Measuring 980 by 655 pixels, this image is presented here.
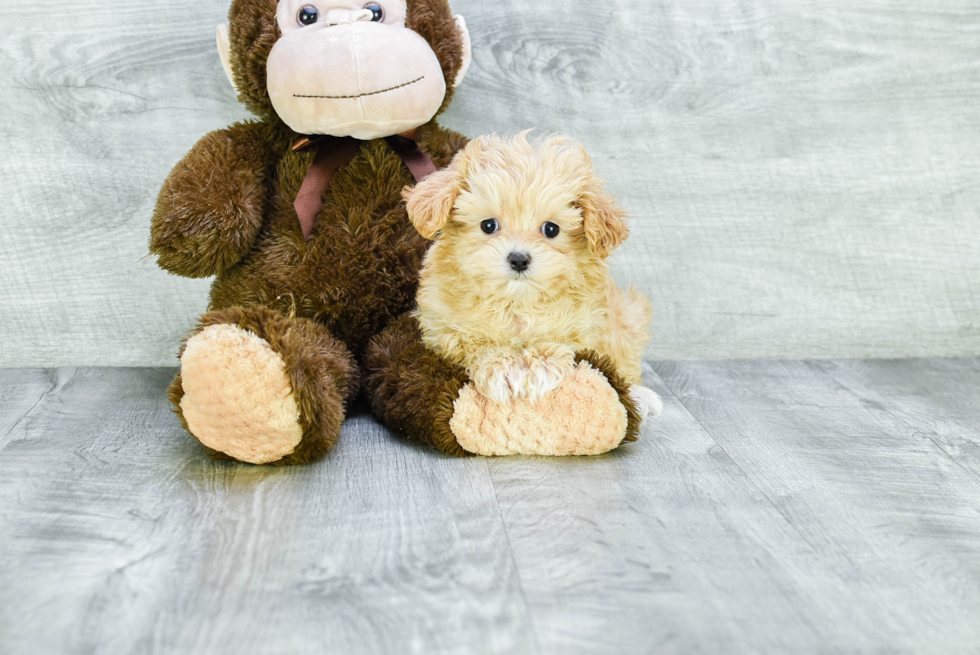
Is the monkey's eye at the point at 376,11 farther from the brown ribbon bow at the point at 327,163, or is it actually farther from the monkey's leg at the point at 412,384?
the monkey's leg at the point at 412,384

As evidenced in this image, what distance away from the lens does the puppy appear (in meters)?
1.03

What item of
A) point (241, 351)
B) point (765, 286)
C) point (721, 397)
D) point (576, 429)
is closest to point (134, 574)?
point (241, 351)

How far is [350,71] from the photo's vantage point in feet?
3.66

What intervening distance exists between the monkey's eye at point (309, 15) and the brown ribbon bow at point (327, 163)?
153 millimetres

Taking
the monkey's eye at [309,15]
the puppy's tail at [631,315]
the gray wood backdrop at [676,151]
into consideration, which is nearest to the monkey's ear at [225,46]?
the monkey's eye at [309,15]

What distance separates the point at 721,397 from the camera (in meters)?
1.41

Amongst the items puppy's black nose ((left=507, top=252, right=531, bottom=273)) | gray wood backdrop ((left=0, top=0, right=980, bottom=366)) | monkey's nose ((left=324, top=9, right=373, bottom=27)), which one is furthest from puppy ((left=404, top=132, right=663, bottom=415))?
gray wood backdrop ((left=0, top=0, right=980, bottom=366))

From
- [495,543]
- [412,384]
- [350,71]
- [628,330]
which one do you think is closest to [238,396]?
[412,384]

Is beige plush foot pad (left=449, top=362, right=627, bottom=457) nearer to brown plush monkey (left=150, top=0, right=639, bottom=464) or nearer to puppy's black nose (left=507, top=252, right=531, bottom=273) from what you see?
brown plush monkey (left=150, top=0, right=639, bottom=464)

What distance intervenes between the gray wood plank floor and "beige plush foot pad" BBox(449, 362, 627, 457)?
0.04m

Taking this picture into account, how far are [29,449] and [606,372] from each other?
0.73 meters

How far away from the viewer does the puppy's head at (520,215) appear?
3.36 feet

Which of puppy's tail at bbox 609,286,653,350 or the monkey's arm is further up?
the monkey's arm

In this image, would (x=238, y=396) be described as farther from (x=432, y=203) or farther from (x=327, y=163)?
(x=327, y=163)
